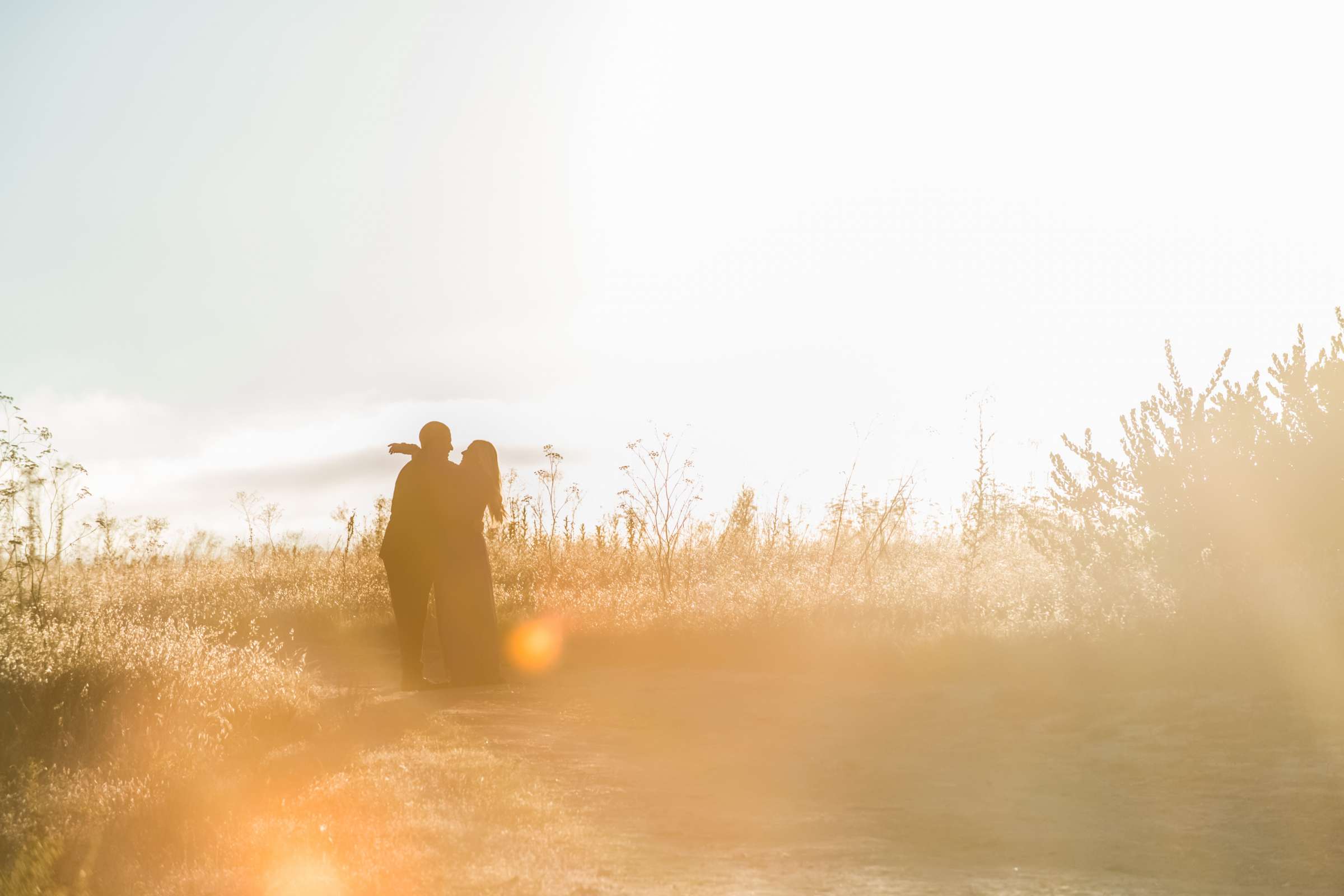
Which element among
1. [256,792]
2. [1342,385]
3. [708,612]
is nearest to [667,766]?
[256,792]

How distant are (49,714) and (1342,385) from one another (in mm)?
10793

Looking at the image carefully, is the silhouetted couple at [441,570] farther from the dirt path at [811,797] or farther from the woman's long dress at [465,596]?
the dirt path at [811,797]

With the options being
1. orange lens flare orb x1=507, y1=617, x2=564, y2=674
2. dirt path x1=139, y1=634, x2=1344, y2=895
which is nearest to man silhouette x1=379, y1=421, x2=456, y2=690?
dirt path x1=139, y1=634, x2=1344, y2=895

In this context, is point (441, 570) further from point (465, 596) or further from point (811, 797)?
point (811, 797)

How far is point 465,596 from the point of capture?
32.1ft

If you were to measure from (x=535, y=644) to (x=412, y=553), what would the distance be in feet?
9.24

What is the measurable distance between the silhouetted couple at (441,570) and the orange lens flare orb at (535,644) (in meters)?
1.33

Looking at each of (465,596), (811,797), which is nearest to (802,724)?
(811,797)

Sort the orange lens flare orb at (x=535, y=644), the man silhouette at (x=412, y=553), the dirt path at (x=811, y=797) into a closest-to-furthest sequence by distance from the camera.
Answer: the dirt path at (x=811, y=797)
the man silhouette at (x=412, y=553)
the orange lens flare orb at (x=535, y=644)

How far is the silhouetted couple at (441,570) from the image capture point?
9.77 m

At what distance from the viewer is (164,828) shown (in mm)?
5457

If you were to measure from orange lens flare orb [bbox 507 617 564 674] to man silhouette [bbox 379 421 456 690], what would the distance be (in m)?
1.65

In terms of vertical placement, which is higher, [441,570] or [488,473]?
[488,473]

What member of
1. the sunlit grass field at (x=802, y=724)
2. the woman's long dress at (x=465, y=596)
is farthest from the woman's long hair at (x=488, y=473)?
the sunlit grass field at (x=802, y=724)
